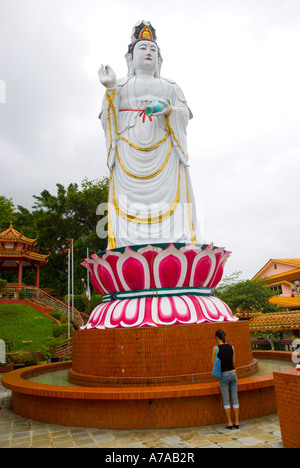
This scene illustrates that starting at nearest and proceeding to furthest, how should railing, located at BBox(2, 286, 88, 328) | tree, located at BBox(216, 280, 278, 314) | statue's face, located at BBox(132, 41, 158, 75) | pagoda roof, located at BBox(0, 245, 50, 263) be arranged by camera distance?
statue's face, located at BBox(132, 41, 158, 75), tree, located at BBox(216, 280, 278, 314), railing, located at BBox(2, 286, 88, 328), pagoda roof, located at BBox(0, 245, 50, 263)

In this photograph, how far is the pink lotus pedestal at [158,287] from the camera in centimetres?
535

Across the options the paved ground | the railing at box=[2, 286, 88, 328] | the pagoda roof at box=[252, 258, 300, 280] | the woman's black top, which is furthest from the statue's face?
the pagoda roof at box=[252, 258, 300, 280]

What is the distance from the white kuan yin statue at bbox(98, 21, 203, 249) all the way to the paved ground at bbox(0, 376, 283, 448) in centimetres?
334

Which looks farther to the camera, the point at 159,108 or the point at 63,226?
the point at 63,226

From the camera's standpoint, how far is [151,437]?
374cm

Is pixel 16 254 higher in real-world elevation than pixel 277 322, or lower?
higher

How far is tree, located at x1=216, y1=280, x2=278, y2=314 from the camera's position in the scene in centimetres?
1517

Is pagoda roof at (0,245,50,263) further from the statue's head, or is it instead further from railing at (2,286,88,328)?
the statue's head

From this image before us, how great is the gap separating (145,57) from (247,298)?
1055 cm

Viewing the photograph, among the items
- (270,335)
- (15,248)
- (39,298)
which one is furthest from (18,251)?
(270,335)

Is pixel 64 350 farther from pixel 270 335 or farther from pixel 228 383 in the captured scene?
pixel 228 383
